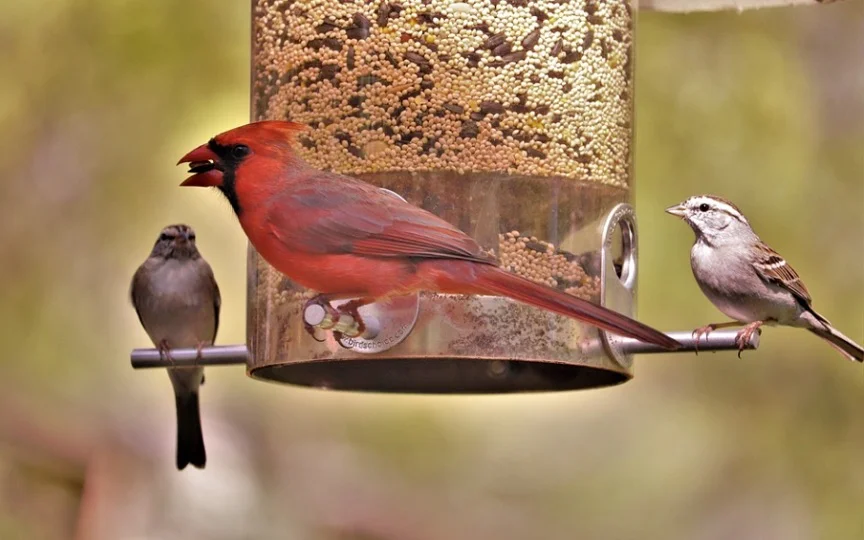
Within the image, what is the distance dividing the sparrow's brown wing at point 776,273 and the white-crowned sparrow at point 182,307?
3056 mm

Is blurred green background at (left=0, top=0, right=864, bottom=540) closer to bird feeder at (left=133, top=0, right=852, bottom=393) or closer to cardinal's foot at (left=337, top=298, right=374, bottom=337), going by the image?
bird feeder at (left=133, top=0, right=852, bottom=393)

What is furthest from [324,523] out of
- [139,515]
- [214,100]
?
[214,100]

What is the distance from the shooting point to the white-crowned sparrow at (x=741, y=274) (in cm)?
642

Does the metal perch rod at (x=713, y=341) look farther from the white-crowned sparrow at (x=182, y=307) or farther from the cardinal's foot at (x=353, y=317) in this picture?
the white-crowned sparrow at (x=182, y=307)

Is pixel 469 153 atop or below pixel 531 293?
atop

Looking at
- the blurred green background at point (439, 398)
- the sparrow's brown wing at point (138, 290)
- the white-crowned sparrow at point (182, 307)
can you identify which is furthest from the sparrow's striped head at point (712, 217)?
the sparrow's brown wing at point (138, 290)

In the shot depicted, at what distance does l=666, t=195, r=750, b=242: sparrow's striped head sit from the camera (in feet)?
21.4

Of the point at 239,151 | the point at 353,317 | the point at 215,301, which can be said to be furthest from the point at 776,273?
the point at 215,301

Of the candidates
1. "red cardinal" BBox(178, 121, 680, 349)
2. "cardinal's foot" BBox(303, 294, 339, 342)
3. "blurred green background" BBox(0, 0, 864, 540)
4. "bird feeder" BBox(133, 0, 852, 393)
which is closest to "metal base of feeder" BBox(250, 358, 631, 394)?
"bird feeder" BBox(133, 0, 852, 393)

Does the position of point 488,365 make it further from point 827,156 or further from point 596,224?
point 827,156

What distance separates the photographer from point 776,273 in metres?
6.47

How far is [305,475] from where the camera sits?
942 centimetres

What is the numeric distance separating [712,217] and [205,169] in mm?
2546

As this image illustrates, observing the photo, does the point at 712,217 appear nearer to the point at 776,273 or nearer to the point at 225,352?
the point at 776,273
